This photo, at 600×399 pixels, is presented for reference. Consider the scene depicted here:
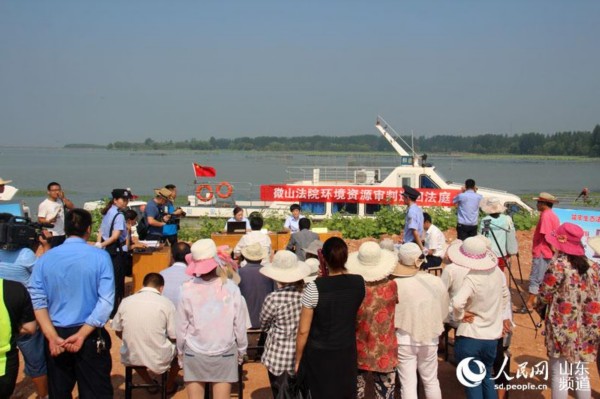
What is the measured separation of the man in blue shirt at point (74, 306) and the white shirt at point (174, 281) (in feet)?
4.82

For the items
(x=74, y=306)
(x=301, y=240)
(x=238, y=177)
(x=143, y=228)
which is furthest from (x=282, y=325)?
(x=238, y=177)

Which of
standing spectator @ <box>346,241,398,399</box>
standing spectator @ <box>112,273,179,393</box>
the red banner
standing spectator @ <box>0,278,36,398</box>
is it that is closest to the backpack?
standing spectator @ <box>112,273,179,393</box>

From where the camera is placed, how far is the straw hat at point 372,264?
414 cm

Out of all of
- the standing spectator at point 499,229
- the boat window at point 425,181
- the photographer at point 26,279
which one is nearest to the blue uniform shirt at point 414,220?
the standing spectator at point 499,229

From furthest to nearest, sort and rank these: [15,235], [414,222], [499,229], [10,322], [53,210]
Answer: [53,210] → [414,222] → [499,229] → [15,235] → [10,322]

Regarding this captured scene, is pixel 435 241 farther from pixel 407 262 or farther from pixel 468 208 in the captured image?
pixel 407 262

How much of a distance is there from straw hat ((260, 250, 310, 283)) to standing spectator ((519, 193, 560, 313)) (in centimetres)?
425

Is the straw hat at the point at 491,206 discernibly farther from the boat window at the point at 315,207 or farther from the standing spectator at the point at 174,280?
the boat window at the point at 315,207

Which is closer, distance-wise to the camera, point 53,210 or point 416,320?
point 416,320

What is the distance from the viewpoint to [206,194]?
907 inches

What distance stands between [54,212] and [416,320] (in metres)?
6.73

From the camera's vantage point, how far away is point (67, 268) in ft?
12.9

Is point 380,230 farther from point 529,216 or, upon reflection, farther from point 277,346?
point 277,346

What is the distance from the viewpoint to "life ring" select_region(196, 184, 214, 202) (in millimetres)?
22047
